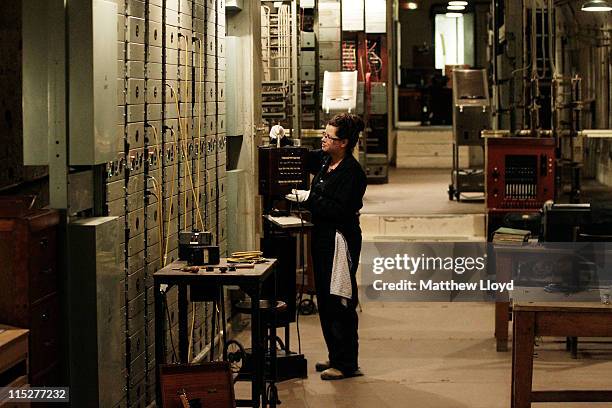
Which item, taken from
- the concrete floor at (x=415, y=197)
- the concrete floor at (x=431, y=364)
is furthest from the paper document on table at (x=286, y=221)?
the concrete floor at (x=415, y=197)

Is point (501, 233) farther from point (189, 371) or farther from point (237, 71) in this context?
point (189, 371)

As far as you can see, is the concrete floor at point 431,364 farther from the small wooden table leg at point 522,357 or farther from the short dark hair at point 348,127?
the short dark hair at point 348,127

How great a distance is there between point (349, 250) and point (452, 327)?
2.12 metres

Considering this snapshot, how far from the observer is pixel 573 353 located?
26.9ft

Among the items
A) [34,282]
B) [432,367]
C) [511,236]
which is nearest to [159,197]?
[34,282]

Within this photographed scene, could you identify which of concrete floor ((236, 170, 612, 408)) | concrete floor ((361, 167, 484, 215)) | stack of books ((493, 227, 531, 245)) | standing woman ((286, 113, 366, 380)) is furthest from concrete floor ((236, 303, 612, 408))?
concrete floor ((361, 167, 484, 215))

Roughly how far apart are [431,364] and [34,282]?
4013 mm

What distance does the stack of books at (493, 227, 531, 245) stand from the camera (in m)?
8.31

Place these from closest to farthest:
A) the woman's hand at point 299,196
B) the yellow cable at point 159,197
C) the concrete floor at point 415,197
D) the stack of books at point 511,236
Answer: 1. the yellow cable at point 159,197
2. the woman's hand at point 299,196
3. the stack of books at point 511,236
4. the concrete floor at point 415,197

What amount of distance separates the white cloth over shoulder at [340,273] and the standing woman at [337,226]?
2cm

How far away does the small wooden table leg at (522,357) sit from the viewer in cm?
589

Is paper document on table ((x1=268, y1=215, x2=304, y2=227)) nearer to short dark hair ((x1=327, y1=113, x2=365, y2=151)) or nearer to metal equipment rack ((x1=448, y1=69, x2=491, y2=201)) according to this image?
short dark hair ((x1=327, y1=113, x2=365, y2=151))

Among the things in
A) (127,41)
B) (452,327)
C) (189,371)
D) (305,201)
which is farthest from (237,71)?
(189,371)

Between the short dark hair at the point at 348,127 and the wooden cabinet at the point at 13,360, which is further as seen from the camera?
the short dark hair at the point at 348,127
